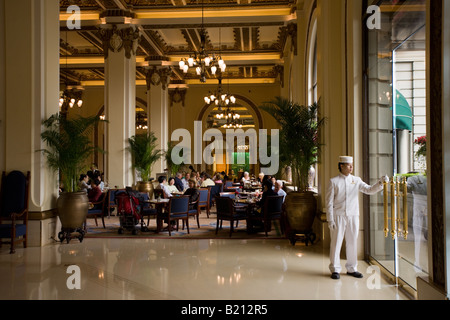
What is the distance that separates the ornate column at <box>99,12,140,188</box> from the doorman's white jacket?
26.6 ft

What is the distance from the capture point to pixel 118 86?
12070 millimetres

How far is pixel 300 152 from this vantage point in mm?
7613

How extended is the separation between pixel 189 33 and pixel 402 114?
9915 millimetres

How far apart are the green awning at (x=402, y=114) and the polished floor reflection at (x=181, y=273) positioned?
2220mm

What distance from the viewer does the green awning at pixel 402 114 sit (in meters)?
6.11

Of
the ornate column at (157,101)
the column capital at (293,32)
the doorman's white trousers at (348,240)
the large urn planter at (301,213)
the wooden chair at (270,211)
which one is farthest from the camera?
the ornate column at (157,101)

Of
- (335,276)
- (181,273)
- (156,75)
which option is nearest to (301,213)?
(335,276)

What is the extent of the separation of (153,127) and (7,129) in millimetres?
9774

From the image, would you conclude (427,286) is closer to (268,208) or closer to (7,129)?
(268,208)

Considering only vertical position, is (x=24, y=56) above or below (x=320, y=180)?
above

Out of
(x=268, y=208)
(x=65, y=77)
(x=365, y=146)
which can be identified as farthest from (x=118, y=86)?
(x=65, y=77)

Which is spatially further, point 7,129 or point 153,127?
point 153,127

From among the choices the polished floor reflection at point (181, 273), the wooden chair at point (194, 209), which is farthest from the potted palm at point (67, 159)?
the wooden chair at point (194, 209)

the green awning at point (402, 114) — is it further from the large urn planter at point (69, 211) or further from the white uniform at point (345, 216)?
the large urn planter at point (69, 211)
